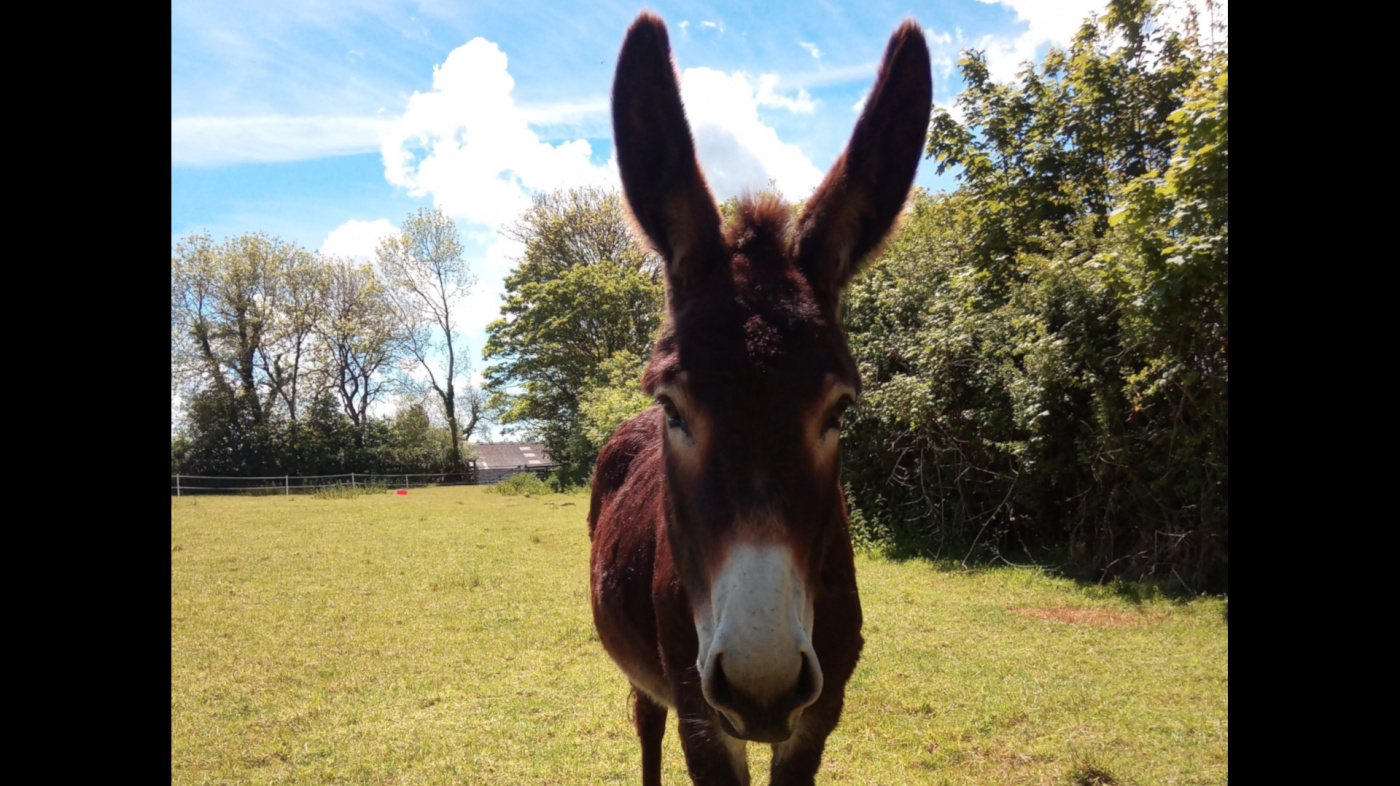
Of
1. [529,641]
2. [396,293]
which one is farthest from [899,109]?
[396,293]

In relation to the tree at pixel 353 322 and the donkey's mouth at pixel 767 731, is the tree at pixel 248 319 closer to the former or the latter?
the tree at pixel 353 322

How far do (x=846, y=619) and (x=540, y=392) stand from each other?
32.9 m

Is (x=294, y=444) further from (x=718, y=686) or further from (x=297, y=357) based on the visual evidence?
(x=718, y=686)

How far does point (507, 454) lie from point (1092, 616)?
59.3 meters

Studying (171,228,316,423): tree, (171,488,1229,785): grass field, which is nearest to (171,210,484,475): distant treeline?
(171,228,316,423): tree

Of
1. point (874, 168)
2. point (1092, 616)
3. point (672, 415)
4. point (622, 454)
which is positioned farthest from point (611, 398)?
point (672, 415)

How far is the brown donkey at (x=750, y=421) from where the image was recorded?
1.51 meters

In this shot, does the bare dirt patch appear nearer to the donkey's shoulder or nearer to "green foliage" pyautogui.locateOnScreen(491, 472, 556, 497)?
the donkey's shoulder

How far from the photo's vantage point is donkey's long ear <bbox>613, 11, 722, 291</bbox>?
2179 millimetres

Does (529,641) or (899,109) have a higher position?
(899,109)

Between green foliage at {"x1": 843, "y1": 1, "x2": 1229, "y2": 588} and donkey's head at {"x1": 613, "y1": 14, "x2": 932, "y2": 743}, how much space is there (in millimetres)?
5933
